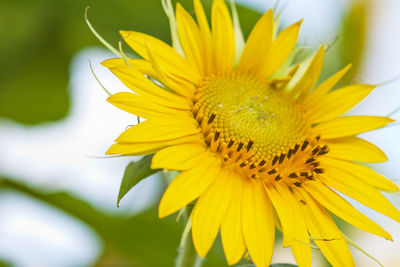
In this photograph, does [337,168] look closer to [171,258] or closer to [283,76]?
[283,76]

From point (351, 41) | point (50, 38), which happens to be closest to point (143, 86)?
point (50, 38)

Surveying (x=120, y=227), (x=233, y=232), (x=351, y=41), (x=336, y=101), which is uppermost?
(x=351, y=41)

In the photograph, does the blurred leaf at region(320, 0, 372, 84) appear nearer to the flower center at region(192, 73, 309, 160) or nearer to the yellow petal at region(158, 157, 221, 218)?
the flower center at region(192, 73, 309, 160)

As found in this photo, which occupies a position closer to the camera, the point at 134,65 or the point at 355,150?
the point at 134,65

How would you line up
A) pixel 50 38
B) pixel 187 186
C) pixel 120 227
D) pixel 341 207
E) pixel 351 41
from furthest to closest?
pixel 351 41, pixel 50 38, pixel 120 227, pixel 341 207, pixel 187 186

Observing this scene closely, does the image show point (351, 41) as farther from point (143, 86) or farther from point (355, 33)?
point (143, 86)

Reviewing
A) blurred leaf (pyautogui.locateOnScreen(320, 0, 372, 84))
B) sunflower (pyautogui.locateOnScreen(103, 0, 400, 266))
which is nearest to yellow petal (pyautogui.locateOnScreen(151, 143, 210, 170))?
sunflower (pyautogui.locateOnScreen(103, 0, 400, 266))
